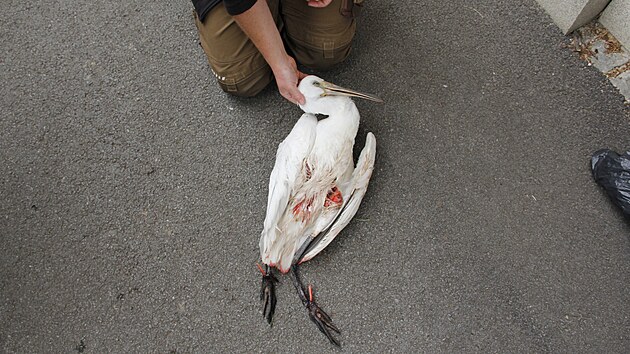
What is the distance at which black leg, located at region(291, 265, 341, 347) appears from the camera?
156 cm

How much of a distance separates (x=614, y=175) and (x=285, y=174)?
3.25 ft

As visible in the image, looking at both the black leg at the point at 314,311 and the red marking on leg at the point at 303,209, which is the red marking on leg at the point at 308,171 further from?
the black leg at the point at 314,311

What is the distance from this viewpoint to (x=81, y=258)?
1648 millimetres

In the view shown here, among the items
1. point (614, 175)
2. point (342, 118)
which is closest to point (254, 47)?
point (342, 118)

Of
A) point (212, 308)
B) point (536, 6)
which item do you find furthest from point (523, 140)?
point (212, 308)

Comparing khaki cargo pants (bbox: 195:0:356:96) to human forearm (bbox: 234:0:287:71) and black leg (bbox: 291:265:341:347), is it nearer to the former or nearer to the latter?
human forearm (bbox: 234:0:287:71)

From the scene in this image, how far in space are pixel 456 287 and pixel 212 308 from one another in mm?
722

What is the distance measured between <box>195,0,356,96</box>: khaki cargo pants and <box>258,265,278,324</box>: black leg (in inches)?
22.9

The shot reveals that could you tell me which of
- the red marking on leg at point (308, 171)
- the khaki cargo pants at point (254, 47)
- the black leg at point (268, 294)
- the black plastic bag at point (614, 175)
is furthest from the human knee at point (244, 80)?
the black plastic bag at point (614, 175)

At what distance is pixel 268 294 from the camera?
1587 mm

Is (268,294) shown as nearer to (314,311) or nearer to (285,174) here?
(314,311)

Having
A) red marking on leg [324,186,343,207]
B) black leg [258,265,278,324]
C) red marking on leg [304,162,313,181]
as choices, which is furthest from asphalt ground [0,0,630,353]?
red marking on leg [304,162,313,181]

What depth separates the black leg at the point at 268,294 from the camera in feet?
5.21

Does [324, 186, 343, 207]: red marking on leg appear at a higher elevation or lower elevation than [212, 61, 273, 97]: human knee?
lower
